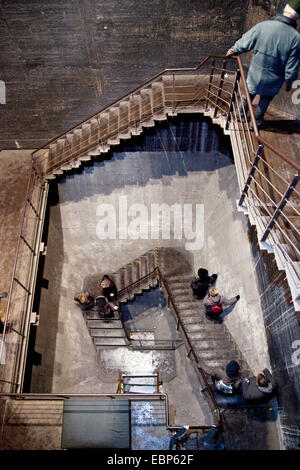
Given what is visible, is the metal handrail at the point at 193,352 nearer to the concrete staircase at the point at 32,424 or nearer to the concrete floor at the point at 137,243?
the concrete floor at the point at 137,243

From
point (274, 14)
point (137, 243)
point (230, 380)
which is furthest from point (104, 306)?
point (274, 14)

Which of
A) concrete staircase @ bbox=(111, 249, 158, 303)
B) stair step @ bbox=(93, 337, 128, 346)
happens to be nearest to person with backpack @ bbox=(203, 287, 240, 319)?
concrete staircase @ bbox=(111, 249, 158, 303)

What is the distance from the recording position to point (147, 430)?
6422mm

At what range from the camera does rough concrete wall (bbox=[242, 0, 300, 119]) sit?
674 centimetres

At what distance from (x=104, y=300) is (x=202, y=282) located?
9.07ft

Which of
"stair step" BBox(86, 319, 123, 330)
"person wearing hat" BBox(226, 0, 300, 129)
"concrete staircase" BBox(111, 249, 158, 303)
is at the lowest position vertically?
"stair step" BBox(86, 319, 123, 330)

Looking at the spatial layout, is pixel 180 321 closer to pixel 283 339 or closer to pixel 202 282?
pixel 202 282

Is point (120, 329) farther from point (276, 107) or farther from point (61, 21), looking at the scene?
point (61, 21)

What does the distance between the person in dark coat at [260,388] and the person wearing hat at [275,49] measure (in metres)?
5.23

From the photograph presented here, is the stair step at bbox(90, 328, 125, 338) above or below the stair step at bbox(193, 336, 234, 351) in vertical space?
above

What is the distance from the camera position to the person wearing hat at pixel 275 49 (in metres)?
4.69

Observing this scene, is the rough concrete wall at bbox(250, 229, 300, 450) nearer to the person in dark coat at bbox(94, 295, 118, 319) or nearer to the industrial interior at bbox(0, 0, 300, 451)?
the industrial interior at bbox(0, 0, 300, 451)

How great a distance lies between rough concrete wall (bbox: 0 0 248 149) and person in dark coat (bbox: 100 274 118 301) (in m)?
5.38

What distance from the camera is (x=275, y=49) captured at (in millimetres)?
4824
